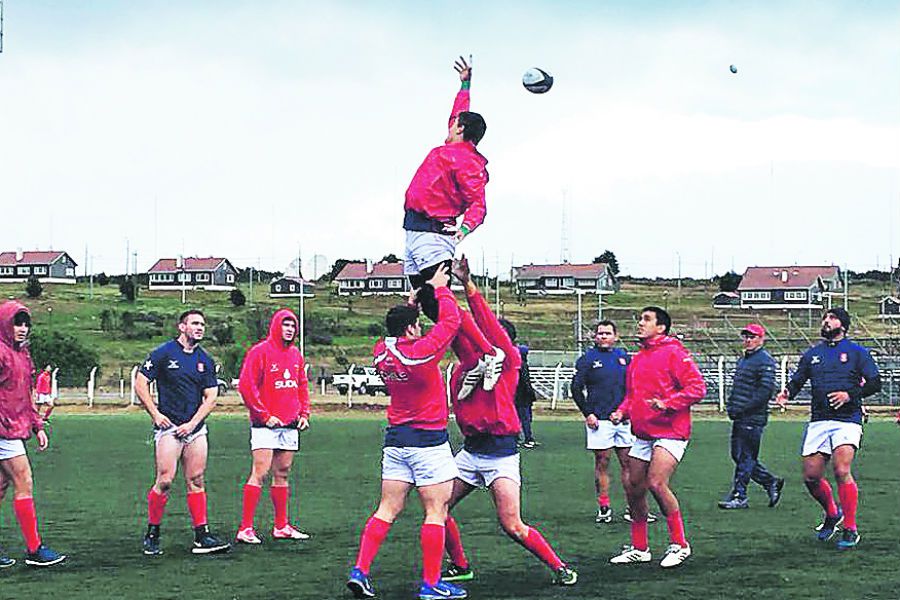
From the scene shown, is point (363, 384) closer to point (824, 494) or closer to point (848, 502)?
point (824, 494)

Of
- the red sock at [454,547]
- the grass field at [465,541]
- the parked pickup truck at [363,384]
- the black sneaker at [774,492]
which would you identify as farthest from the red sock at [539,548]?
the parked pickup truck at [363,384]

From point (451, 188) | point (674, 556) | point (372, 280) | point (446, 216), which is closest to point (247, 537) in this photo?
point (674, 556)

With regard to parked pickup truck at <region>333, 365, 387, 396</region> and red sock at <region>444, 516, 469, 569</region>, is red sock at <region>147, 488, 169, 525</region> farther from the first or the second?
parked pickup truck at <region>333, 365, 387, 396</region>

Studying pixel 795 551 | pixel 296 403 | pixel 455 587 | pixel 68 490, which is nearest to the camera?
pixel 455 587

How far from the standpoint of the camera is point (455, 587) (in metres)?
9.54

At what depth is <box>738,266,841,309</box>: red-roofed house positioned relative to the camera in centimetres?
10719

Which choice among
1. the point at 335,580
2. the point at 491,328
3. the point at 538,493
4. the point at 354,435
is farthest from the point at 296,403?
the point at 354,435

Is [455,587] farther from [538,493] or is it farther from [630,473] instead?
[538,493]

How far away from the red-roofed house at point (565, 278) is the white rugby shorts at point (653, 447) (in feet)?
352

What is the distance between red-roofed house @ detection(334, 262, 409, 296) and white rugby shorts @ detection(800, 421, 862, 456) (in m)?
105

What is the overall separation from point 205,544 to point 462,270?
3.92 meters

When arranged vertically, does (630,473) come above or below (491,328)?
below

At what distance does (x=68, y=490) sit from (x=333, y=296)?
9461 cm

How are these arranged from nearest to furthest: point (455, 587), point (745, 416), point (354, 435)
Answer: point (455, 587) → point (745, 416) → point (354, 435)
